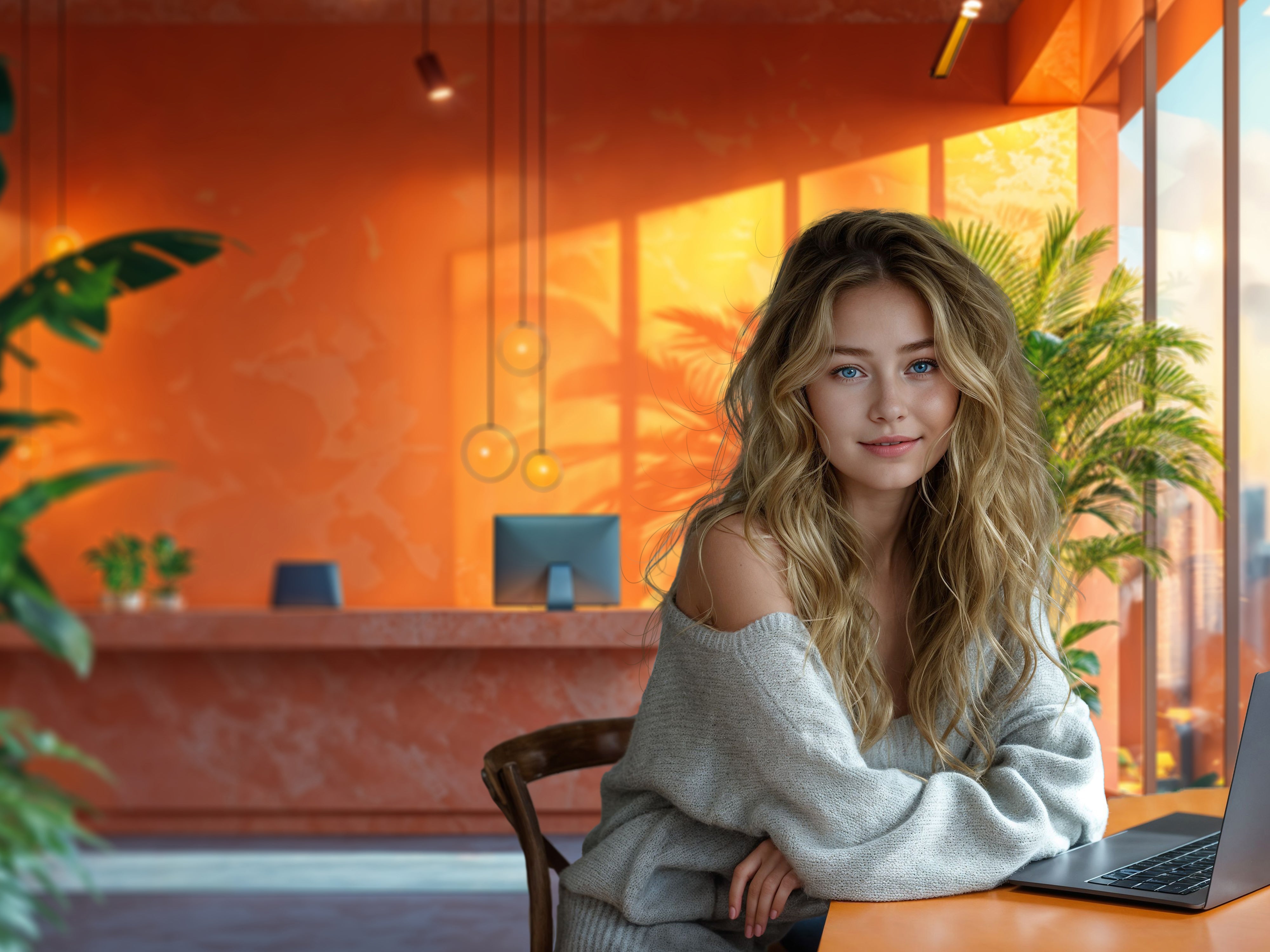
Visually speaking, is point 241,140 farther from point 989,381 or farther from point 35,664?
point 989,381

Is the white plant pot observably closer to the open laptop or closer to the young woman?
the young woman

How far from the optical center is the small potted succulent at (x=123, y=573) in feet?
16.0

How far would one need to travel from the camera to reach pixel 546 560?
4652mm

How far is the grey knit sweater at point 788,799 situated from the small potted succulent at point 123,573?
413cm

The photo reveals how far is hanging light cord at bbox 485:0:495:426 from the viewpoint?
17.6ft

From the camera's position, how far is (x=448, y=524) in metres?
5.37

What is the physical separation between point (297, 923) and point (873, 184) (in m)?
4.13

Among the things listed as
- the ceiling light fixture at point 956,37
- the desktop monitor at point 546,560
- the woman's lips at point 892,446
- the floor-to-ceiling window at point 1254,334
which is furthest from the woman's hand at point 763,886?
the desktop monitor at point 546,560

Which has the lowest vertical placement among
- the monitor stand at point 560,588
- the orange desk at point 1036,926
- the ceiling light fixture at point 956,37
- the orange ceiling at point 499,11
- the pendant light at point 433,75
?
the monitor stand at point 560,588

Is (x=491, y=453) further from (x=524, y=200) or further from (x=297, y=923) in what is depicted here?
(x=297, y=923)

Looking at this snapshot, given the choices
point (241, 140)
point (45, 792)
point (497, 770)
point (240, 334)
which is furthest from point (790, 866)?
point (241, 140)

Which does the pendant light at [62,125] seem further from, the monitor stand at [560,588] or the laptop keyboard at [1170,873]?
the laptop keyboard at [1170,873]

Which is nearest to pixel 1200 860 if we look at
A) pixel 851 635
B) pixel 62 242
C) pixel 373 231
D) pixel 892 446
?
pixel 851 635

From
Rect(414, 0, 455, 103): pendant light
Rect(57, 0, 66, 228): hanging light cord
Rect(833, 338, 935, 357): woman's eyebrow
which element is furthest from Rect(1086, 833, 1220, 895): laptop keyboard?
Rect(57, 0, 66, 228): hanging light cord
